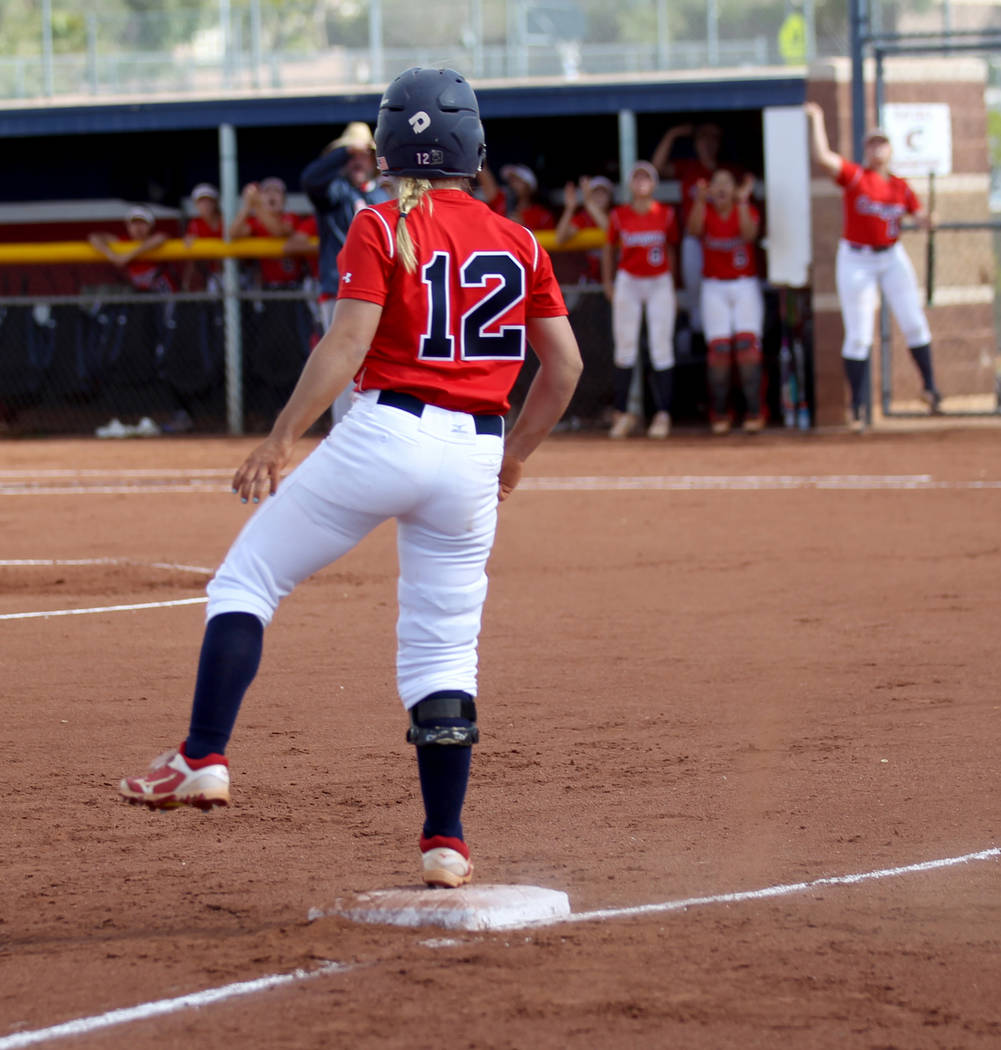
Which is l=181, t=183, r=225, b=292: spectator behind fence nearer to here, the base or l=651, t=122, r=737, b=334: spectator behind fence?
l=651, t=122, r=737, b=334: spectator behind fence

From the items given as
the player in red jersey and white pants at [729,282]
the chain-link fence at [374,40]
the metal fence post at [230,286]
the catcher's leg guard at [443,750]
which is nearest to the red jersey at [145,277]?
the metal fence post at [230,286]

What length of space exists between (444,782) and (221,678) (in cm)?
59

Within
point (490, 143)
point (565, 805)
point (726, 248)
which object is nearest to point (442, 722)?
point (565, 805)

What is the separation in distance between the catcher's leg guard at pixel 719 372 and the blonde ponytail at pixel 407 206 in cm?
1307

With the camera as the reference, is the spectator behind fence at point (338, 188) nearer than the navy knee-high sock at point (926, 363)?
Yes

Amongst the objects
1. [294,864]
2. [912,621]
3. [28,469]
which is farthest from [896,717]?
[28,469]

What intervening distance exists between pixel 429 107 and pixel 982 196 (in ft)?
55.9

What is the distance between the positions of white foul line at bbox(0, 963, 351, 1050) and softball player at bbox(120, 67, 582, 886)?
459mm

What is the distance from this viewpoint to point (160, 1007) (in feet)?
10.5

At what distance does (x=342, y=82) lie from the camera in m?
18.4

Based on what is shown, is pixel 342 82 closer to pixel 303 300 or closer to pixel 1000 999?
pixel 303 300

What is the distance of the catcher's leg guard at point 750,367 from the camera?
16.5 m

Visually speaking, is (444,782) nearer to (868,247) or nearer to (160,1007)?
(160,1007)

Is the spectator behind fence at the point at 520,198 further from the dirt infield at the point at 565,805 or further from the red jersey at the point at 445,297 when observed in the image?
the red jersey at the point at 445,297
